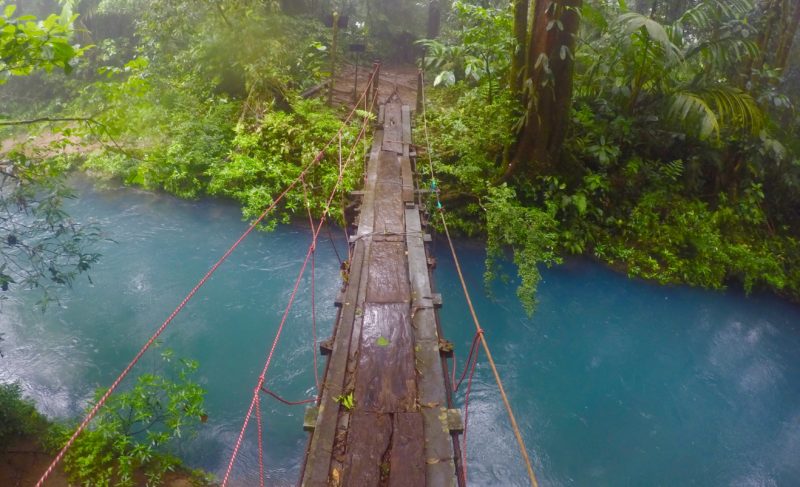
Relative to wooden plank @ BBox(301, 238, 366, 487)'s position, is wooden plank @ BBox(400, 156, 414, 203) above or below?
above

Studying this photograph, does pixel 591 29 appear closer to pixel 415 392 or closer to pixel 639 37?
pixel 639 37

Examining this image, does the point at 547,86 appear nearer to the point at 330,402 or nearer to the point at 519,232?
the point at 519,232

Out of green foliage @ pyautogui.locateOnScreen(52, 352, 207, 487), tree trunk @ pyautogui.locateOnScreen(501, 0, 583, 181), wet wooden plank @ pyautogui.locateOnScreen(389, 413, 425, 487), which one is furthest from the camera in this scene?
tree trunk @ pyautogui.locateOnScreen(501, 0, 583, 181)

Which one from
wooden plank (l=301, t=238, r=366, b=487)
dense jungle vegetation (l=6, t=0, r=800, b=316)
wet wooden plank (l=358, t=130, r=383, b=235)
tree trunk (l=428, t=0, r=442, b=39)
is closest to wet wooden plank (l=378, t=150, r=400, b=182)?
wet wooden plank (l=358, t=130, r=383, b=235)

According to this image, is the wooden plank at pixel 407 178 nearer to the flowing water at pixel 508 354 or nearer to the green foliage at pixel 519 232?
the green foliage at pixel 519 232

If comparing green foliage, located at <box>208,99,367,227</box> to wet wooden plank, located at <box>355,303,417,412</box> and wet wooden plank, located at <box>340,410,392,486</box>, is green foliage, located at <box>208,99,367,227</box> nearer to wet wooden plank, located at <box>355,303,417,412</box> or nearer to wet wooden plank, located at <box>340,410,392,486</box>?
wet wooden plank, located at <box>355,303,417,412</box>

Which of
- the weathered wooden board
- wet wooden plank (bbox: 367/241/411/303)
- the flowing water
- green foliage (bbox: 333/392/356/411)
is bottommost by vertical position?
the flowing water
